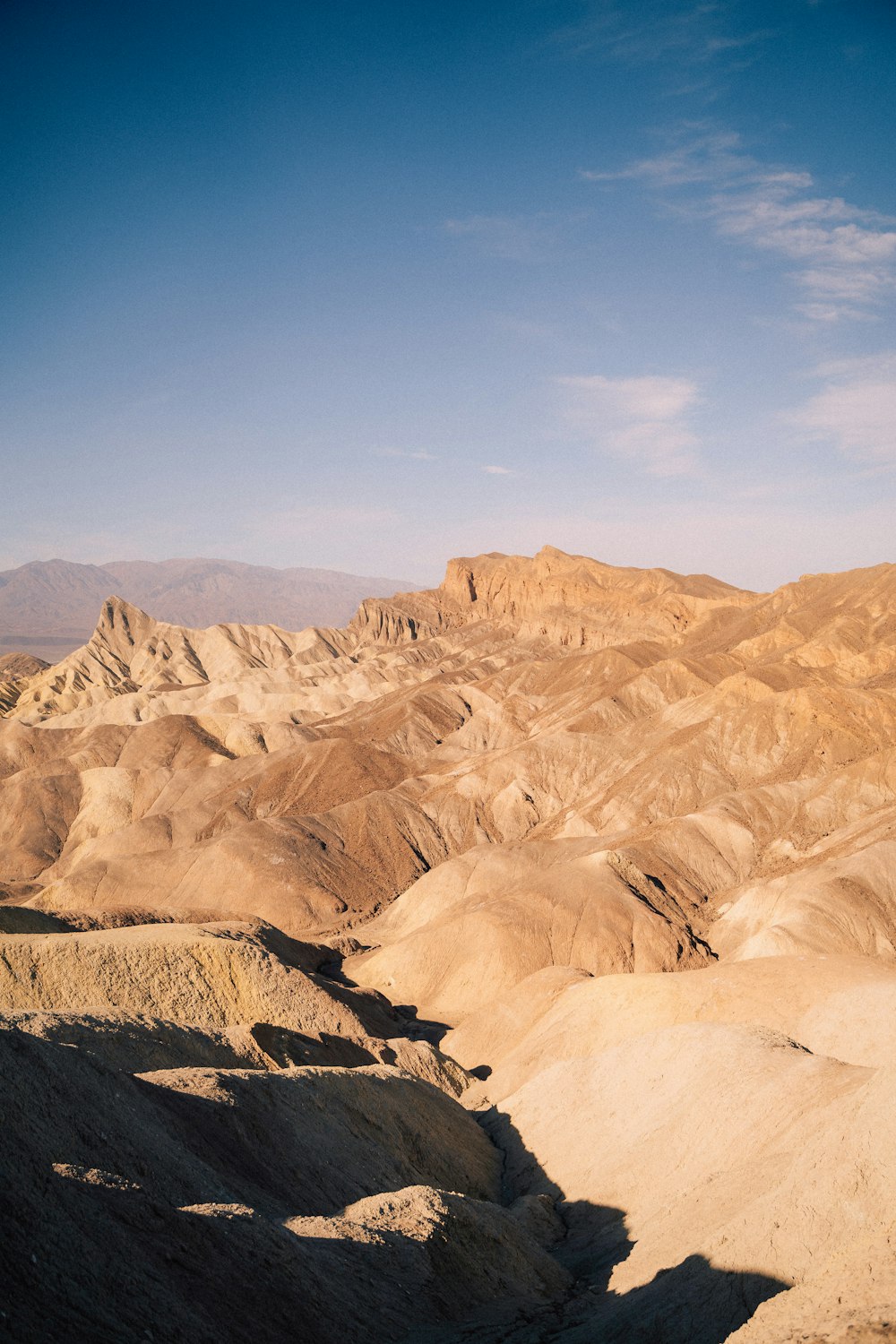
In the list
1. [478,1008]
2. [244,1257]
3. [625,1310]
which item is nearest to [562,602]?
[478,1008]

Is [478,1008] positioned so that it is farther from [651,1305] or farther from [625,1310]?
[651,1305]

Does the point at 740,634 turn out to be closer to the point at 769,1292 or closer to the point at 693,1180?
the point at 693,1180

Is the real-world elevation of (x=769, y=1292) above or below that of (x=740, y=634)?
below

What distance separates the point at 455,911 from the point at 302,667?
342 ft

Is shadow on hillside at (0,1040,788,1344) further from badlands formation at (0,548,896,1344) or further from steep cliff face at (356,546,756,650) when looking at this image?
steep cliff face at (356,546,756,650)

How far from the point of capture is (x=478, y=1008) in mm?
45500

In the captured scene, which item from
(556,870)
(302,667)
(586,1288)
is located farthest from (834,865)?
(302,667)

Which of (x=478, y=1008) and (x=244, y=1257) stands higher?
(x=244, y=1257)

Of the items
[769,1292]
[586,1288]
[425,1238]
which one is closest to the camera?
[769,1292]

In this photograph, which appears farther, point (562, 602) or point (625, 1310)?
point (562, 602)

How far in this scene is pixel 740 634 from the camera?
106688 millimetres

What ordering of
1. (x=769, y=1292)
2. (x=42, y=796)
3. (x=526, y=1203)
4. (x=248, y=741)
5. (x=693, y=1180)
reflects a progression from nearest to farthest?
1. (x=769, y=1292)
2. (x=693, y=1180)
3. (x=526, y=1203)
4. (x=42, y=796)
5. (x=248, y=741)

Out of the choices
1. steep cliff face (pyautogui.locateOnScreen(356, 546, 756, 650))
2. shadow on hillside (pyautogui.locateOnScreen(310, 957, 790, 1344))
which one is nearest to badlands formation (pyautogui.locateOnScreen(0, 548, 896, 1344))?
shadow on hillside (pyautogui.locateOnScreen(310, 957, 790, 1344))

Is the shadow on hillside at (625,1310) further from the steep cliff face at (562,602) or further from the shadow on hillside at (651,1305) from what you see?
the steep cliff face at (562,602)
